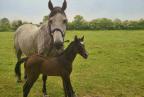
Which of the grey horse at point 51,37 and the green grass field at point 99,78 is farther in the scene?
the green grass field at point 99,78

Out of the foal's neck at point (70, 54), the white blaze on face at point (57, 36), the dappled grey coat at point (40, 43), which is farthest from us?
the dappled grey coat at point (40, 43)

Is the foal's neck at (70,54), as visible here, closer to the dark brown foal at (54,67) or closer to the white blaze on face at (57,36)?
the dark brown foal at (54,67)

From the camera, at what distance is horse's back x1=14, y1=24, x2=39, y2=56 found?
32.1ft

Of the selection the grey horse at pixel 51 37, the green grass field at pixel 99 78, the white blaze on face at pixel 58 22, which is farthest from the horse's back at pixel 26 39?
the white blaze on face at pixel 58 22

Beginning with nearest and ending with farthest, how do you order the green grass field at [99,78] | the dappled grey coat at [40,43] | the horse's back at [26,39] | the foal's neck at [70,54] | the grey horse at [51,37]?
the grey horse at [51,37] → the foal's neck at [70,54] → the dappled grey coat at [40,43] → the horse's back at [26,39] → the green grass field at [99,78]

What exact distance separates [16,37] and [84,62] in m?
4.88

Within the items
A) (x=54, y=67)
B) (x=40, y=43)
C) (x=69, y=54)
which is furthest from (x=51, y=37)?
(x=54, y=67)

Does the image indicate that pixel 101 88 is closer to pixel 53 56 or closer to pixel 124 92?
pixel 124 92

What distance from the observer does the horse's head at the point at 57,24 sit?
7.67m

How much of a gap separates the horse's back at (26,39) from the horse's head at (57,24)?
5.16 feet

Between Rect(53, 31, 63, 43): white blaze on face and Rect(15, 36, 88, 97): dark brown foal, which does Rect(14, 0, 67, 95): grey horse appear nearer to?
Rect(53, 31, 63, 43): white blaze on face

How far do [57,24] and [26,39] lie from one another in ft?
8.83

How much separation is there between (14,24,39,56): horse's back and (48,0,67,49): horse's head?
1.57 metres

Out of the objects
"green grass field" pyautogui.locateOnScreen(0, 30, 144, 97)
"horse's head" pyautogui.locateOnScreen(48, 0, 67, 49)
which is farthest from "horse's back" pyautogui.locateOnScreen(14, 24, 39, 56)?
"horse's head" pyautogui.locateOnScreen(48, 0, 67, 49)
